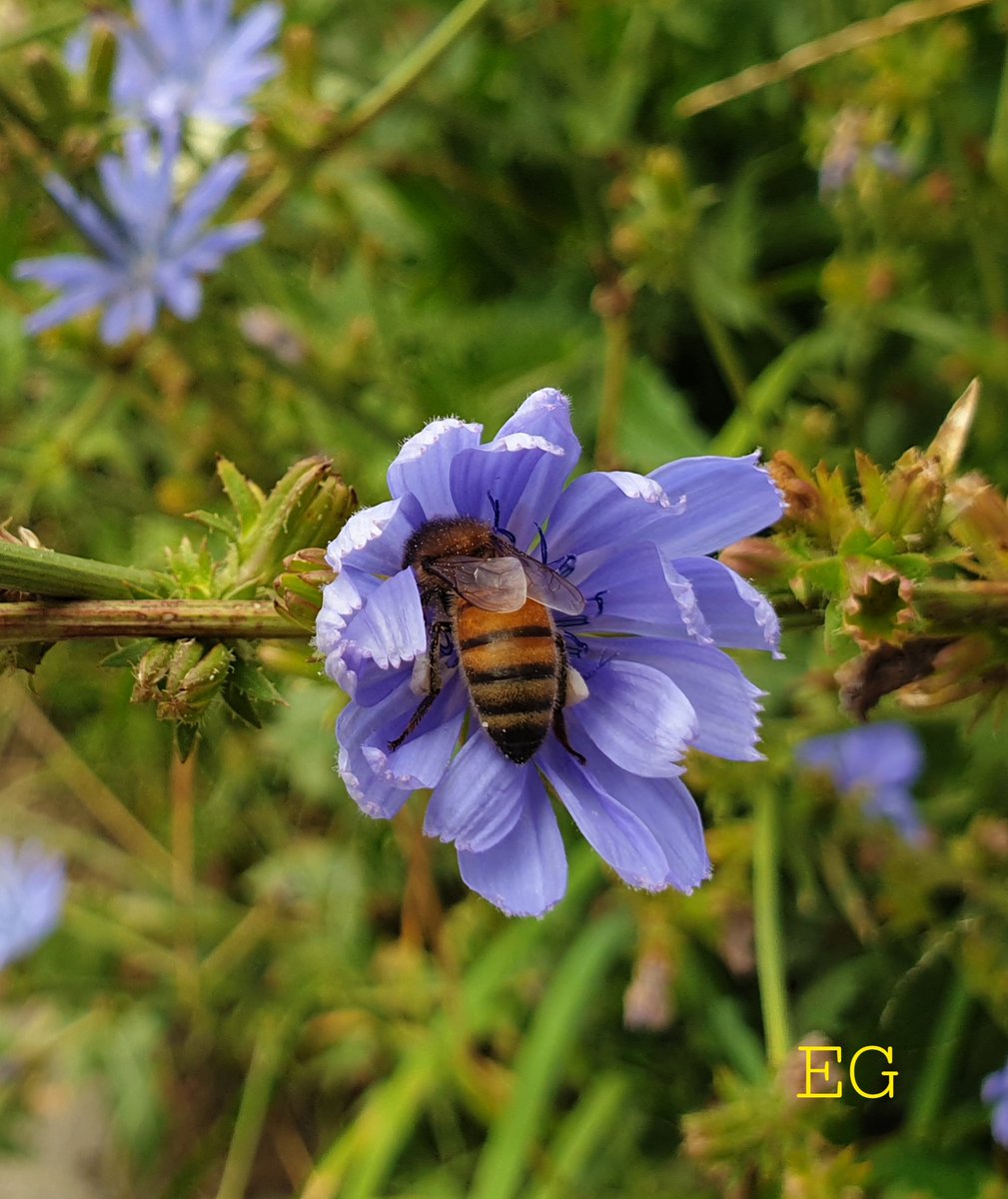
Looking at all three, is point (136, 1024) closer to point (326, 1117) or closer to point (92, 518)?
point (326, 1117)

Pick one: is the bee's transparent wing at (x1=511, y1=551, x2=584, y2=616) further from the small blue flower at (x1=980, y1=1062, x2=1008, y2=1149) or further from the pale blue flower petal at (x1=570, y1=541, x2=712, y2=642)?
the small blue flower at (x1=980, y1=1062, x2=1008, y2=1149)

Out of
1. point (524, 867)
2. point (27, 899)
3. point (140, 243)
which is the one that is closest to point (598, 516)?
point (524, 867)

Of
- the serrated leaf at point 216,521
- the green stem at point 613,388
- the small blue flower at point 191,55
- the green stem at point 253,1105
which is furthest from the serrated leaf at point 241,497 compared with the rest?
the green stem at point 253,1105

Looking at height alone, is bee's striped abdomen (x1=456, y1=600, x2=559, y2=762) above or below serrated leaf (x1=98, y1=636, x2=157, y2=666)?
below

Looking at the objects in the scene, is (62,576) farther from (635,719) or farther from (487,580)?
(635,719)

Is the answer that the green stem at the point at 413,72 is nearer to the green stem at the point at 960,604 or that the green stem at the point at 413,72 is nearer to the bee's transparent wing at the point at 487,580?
the bee's transparent wing at the point at 487,580

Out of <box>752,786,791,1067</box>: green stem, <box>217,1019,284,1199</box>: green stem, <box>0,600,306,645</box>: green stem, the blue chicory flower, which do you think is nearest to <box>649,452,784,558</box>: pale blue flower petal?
the blue chicory flower

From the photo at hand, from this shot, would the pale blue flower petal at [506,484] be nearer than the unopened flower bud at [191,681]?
No
